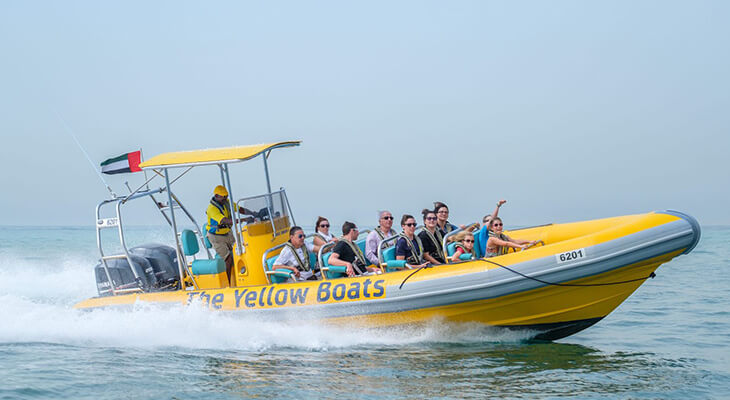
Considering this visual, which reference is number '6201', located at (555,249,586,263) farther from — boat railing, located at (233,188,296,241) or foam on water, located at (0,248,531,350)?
boat railing, located at (233,188,296,241)

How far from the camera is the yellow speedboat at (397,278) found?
6.98 meters

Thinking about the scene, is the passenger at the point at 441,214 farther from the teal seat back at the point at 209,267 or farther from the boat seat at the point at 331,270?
the teal seat back at the point at 209,267

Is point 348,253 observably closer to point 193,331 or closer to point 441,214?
point 441,214

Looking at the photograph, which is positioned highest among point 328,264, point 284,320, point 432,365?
point 328,264

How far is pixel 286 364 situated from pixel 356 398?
140cm

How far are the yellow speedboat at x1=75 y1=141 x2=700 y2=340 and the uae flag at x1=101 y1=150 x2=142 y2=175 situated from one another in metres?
0.30

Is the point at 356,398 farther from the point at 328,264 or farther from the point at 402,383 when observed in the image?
the point at 328,264

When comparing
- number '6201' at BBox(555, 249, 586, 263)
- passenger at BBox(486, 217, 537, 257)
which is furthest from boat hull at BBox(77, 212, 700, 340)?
passenger at BBox(486, 217, 537, 257)

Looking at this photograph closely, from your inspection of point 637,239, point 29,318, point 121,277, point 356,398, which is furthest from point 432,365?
point 29,318

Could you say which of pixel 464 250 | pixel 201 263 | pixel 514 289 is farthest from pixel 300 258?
pixel 514 289

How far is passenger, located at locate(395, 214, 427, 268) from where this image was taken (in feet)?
26.2

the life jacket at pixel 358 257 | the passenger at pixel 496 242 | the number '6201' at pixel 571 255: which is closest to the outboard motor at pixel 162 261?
the life jacket at pixel 358 257

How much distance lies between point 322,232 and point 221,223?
1446mm

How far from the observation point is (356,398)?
5887mm
